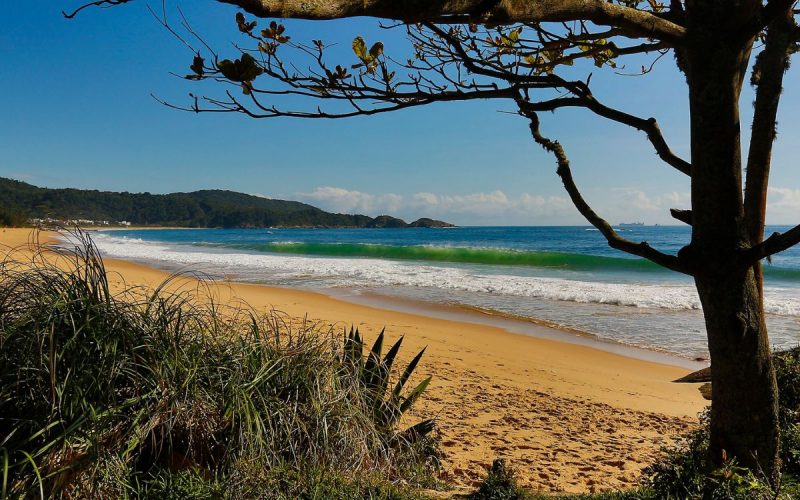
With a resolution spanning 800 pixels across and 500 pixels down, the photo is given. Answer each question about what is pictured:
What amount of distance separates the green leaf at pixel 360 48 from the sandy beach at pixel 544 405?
2.33 metres

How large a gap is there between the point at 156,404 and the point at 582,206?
267 cm

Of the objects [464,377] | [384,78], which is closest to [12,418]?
[384,78]

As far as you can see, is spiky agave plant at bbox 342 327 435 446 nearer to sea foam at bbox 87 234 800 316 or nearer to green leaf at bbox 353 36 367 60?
green leaf at bbox 353 36 367 60

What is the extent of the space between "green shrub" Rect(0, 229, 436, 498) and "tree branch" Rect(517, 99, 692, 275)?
1921 millimetres

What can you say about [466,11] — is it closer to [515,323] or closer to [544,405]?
[544,405]

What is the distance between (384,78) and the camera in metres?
2.67

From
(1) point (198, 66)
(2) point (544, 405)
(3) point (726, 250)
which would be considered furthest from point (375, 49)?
(2) point (544, 405)

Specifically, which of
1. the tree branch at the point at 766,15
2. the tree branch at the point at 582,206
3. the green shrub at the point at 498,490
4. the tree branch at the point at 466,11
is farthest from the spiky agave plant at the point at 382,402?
the tree branch at the point at 766,15

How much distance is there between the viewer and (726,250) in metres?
2.53

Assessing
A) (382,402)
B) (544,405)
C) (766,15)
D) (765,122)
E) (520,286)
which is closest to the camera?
(766,15)

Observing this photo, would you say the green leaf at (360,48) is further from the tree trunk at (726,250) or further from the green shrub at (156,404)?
the green shrub at (156,404)

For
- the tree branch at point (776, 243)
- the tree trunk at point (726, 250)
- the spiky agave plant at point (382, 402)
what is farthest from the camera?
the spiky agave plant at point (382, 402)

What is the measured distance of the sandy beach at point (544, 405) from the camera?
4.54 metres

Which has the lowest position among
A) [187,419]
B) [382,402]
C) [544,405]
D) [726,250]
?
[544,405]
